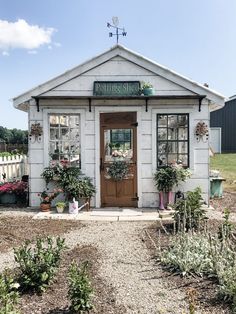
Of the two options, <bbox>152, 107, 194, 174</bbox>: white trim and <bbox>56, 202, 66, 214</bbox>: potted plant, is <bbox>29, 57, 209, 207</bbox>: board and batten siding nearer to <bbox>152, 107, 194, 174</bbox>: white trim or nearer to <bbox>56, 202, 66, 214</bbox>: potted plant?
<bbox>152, 107, 194, 174</bbox>: white trim

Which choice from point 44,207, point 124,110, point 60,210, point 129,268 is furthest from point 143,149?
point 129,268

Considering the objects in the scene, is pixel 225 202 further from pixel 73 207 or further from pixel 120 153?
pixel 73 207

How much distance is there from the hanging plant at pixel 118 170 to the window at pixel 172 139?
882 millimetres

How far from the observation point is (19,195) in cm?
995

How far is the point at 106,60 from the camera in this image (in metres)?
9.02

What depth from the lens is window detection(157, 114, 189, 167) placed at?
29.8ft

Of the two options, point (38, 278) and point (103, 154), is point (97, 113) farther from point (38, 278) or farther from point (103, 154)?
point (38, 278)

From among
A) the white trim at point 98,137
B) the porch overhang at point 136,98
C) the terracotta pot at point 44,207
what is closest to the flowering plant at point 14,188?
the terracotta pot at point 44,207

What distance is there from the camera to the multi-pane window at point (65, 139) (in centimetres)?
916

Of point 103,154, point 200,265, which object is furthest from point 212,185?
point 200,265

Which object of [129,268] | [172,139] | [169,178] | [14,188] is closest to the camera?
[129,268]

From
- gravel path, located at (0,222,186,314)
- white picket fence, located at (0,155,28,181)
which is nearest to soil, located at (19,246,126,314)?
gravel path, located at (0,222,186,314)

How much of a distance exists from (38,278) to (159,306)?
135 centimetres

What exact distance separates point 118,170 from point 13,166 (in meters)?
5.39
